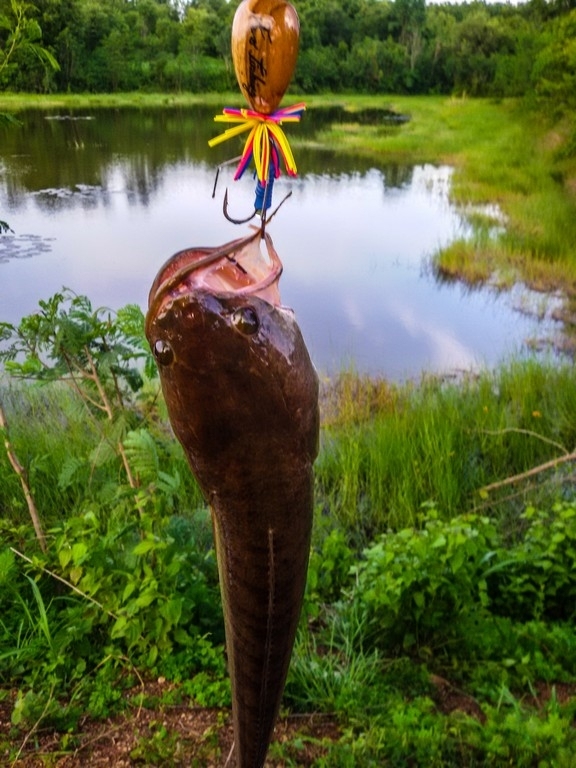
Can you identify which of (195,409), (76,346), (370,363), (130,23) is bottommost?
(370,363)

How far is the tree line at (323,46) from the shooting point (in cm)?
543

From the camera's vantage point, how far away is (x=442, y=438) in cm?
432

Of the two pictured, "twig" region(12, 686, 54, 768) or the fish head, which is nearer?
Result: the fish head

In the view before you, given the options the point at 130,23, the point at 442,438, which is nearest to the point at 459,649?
the point at 442,438

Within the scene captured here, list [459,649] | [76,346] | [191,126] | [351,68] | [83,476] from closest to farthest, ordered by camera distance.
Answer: [76,346]
[459,649]
[83,476]
[351,68]
[191,126]

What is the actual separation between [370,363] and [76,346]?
4.88m

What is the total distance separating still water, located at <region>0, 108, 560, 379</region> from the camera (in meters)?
7.42

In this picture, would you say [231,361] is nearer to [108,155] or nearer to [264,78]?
[264,78]

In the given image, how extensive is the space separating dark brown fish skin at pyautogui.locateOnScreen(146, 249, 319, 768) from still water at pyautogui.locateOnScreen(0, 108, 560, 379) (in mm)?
4676

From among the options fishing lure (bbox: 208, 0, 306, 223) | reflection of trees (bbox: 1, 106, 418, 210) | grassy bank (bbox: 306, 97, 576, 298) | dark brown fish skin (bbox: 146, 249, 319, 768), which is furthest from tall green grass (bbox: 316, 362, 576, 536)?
reflection of trees (bbox: 1, 106, 418, 210)

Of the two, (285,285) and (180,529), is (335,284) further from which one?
(180,529)

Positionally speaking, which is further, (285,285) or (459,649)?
(285,285)

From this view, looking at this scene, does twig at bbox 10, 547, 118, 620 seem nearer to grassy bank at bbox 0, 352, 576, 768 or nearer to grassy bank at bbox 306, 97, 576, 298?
grassy bank at bbox 0, 352, 576, 768

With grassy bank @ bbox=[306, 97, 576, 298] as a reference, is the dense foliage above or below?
below
